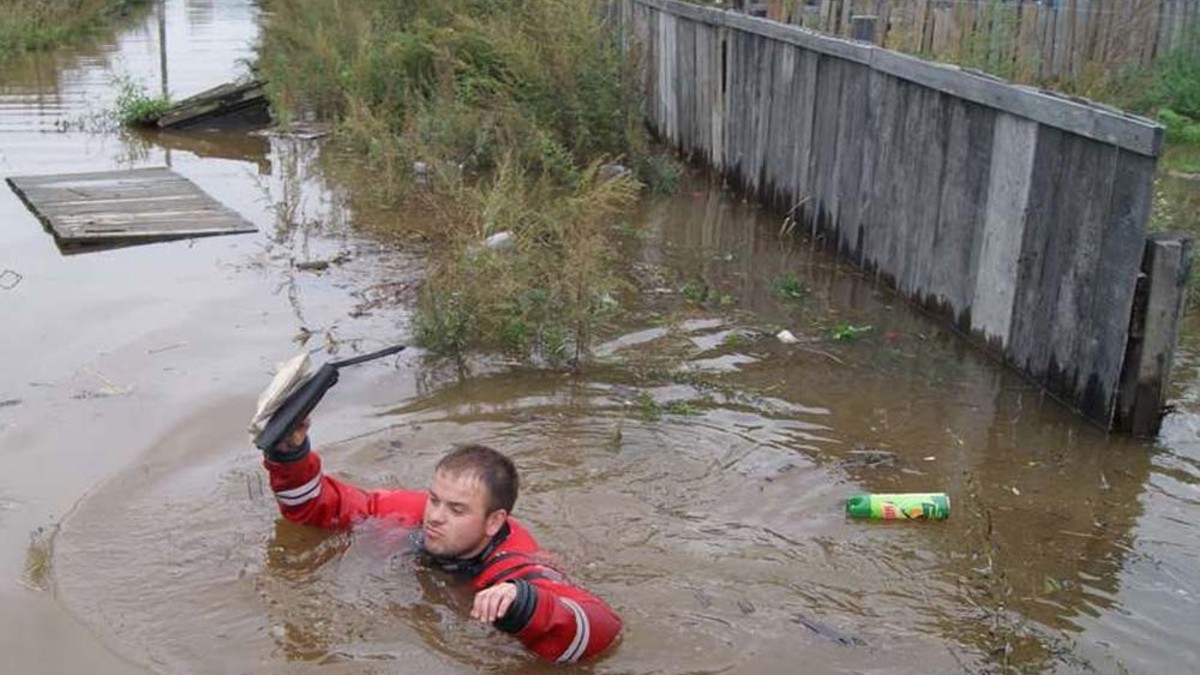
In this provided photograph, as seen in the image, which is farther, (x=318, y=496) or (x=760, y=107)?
(x=760, y=107)

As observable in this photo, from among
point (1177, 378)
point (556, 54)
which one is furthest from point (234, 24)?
point (1177, 378)

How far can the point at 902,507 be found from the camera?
17.5ft

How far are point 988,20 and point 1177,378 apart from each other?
7.36 meters

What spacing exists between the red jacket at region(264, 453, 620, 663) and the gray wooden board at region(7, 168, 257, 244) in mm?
5351

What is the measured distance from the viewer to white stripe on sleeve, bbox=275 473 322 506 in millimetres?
4914

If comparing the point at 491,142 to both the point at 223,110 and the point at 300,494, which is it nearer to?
the point at 223,110

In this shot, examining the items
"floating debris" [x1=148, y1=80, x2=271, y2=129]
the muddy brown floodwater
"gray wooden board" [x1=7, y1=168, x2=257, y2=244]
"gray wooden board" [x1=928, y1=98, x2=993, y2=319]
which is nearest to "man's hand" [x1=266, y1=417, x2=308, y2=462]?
the muddy brown floodwater

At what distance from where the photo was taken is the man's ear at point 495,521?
4.62 m

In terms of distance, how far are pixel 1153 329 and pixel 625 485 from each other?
261 centimetres

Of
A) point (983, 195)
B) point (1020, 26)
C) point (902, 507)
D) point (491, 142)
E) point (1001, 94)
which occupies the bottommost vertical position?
point (902, 507)

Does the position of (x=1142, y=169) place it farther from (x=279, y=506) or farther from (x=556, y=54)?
A: (x=556, y=54)

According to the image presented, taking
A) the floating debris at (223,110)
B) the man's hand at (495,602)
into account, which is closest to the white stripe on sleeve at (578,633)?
the man's hand at (495,602)

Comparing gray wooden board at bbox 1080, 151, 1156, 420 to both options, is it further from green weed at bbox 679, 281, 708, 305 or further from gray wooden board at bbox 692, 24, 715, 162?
gray wooden board at bbox 692, 24, 715, 162

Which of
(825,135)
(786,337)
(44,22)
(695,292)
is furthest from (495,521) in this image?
(44,22)
